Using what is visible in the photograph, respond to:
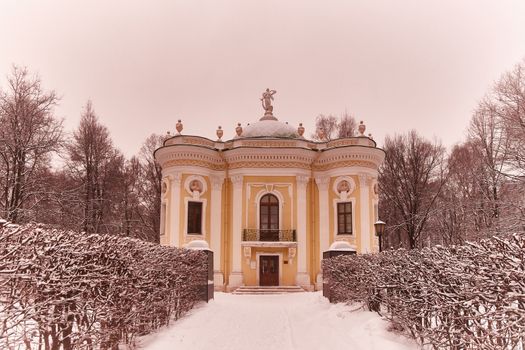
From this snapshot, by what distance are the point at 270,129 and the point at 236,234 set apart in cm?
588

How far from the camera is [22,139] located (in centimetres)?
1981

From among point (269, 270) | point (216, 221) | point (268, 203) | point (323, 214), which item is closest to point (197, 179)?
point (216, 221)

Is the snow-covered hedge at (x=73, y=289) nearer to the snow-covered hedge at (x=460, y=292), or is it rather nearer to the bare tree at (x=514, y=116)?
the snow-covered hedge at (x=460, y=292)

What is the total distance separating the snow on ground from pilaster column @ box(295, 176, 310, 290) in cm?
728

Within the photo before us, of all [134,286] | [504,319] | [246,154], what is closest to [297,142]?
[246,154]

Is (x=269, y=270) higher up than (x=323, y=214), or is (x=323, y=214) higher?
(x=323, y=214)

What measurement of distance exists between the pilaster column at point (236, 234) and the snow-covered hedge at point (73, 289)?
43.9 ft

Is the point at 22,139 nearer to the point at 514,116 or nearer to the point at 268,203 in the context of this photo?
the point at 268,203

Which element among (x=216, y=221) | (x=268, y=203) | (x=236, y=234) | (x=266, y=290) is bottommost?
(x=266, y=290)

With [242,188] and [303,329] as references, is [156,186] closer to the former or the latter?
[242,188]

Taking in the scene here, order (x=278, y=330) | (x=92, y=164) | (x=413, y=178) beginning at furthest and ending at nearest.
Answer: (x=413, y=178) < (x=92, y=164) < (x=278, y=330)

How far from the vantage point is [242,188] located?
24172mm

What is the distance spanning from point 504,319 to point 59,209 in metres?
20.4

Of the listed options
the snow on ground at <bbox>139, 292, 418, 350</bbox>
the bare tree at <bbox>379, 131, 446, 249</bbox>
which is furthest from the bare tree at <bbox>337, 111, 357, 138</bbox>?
the snow on ground at <bbox>139, 292, 418, 350</bbox>
